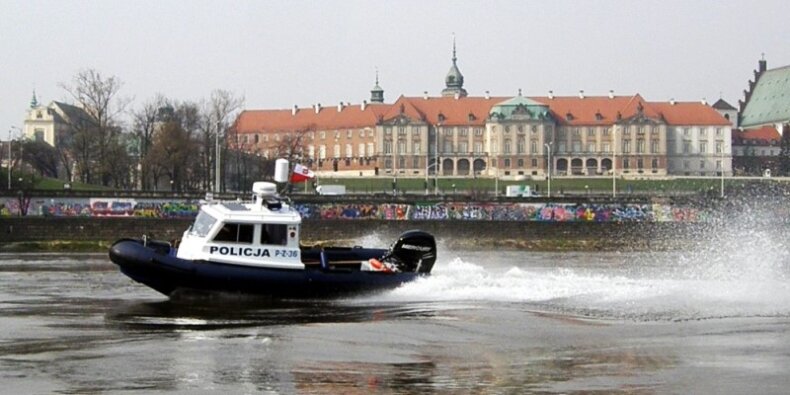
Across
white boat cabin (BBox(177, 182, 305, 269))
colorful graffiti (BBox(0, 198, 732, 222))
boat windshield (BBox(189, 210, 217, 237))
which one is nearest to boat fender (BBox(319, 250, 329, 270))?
white boat cabin (BBox(177, 182, 305, 269))

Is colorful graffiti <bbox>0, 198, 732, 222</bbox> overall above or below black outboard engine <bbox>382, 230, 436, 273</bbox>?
above

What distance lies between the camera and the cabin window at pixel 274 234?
3550 centimetres

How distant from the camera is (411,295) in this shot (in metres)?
→ 35.8

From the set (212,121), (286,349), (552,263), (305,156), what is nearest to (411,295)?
(286,349)

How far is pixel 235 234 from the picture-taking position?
1394 inches

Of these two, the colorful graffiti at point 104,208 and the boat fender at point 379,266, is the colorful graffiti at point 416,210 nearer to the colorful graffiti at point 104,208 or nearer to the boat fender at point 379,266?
the colorful graffiti at point 104,208

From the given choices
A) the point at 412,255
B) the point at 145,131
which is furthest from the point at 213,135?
the point at 412,255

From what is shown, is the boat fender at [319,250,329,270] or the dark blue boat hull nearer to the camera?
the dark blue boat hull

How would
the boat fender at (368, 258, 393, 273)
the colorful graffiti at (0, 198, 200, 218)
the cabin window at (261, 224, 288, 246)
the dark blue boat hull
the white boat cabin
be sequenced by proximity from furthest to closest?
the colorful graffiti at (0, 198, 200, 218)
the boat fender at (368, 258, 393, 273)
the cabin window at (261, 224, 288, 246)
the white boat cabin
the dark blue boat hull

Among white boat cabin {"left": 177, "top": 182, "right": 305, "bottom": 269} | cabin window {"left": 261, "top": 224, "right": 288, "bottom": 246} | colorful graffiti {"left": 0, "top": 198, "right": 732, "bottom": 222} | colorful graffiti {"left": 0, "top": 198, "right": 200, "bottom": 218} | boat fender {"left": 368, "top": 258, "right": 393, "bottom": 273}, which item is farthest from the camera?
colorful graffiti {"left": 0, "top": 198, "right": 732, "bottom": 222}

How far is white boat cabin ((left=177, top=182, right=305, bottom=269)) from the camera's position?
35.2 m

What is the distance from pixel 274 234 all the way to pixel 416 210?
56.7 m

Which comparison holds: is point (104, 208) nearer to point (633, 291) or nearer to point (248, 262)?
point (248, 262)

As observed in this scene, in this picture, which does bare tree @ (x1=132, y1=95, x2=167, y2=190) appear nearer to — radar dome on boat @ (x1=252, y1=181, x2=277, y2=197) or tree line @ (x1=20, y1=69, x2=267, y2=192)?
tree line @ (x1=20, y1=69, x2=267, y2=192)
